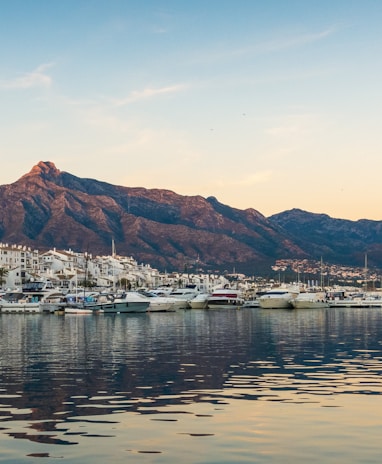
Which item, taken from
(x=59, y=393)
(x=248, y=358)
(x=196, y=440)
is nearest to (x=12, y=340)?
(x=248, y=358)

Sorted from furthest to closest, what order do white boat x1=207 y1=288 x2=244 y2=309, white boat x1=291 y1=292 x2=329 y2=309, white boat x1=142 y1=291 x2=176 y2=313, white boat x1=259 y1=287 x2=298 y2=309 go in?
white boat x1=207 y1=288 x2=244 y2=309
white boat x1=291 y1=292 x2=329 y2=309
white boat x1=259 y1=287 x2=298 y2=309
white boat x1=142 y1=291 x2=176 y2=313

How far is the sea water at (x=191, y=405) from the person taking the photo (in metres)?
21.5

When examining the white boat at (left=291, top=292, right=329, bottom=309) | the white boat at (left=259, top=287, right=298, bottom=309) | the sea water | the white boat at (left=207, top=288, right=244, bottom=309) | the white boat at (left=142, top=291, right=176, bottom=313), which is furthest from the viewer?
the white boat at (left=207, top=288, right=244, bottom=309)

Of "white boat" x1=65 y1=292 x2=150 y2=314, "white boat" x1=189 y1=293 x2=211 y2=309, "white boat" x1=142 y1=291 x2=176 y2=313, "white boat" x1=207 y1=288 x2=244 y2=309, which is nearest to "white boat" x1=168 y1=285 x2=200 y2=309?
"white boat" x1=189 y1=293 x2=211 y2=309

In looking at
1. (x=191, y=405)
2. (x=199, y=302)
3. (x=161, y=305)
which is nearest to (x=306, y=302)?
(x=199, y=302)

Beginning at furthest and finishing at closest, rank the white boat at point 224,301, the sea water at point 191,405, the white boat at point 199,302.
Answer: the white boat at point 224,301
the white boat at point 199,302
the sea water at point 191,405

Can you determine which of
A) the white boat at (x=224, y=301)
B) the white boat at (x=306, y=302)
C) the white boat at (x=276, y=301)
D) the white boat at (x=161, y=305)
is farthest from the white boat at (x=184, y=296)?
the white boat at (x=306, y=302)

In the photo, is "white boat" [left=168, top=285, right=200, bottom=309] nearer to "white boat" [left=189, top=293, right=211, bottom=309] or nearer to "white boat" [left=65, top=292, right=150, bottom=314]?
"white boat" [left=189, top=293, right=211, bottom=309]

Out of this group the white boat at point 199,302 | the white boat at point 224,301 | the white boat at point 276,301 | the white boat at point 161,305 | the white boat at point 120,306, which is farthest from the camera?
the white boat at point 224,301

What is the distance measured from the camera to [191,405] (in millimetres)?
29266

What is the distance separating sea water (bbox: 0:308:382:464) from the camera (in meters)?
21.5

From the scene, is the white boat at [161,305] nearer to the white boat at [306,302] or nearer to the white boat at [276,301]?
the white boat at [276,301]

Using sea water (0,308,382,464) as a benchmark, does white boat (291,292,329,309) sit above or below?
below

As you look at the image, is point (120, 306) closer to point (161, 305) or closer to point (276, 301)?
point (161, 305)
